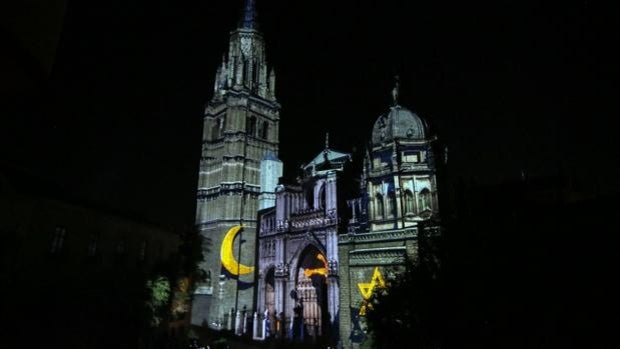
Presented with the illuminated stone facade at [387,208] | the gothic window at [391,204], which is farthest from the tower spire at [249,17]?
the gothic window at [391,204]

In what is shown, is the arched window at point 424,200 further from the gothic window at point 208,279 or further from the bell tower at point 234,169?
the gothic window at point 208,279

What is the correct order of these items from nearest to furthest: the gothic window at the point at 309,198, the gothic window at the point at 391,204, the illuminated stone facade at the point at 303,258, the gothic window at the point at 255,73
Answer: the gothic window at the point at 391,204 < the illuminated stone facade at the point at 303,258 < the gothic window at the point at 309,198 < the gothic window at the point at 255,73

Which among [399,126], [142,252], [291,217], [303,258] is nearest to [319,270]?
[303,258]

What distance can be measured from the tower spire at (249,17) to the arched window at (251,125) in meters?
13.9

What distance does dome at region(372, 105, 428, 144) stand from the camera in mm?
29438

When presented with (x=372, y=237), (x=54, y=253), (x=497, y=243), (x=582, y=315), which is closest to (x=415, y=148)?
(x=372, y=237)

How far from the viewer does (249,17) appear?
178 feet

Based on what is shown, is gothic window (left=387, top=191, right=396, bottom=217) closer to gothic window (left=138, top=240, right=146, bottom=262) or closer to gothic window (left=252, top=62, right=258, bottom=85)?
gothic window (left=138, top=240, right=146, bottom=262)

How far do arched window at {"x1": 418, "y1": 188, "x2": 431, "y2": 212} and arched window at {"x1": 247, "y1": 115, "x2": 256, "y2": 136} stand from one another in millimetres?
26055

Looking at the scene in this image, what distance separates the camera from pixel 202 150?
4919 cm

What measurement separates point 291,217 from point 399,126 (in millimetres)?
14487

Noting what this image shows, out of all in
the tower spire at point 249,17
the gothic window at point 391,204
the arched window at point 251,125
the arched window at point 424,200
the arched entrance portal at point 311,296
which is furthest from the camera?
the tower spire at point 249,17

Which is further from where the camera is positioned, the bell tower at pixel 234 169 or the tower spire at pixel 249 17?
the tower spire at pixel 249 17

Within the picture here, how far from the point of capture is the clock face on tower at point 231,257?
4084 cm
